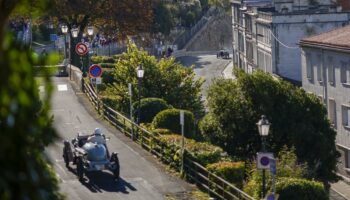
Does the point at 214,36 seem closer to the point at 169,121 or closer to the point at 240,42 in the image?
the point at 240,42

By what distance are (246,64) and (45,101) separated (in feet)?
260

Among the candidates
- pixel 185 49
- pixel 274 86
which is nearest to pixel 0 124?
pixel 274 86

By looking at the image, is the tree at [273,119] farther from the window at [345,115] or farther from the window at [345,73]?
the window at [345,73]

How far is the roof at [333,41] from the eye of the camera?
150 feet

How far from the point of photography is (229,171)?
23625mm

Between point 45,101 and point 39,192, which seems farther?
point 45,101

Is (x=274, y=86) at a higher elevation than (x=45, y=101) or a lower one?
lower

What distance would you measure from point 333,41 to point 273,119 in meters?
16.0

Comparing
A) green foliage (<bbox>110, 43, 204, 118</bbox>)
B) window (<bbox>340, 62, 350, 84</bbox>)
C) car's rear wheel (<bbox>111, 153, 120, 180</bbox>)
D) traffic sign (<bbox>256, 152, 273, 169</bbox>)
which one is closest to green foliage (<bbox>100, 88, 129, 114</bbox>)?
green foliage (<bbox>110, 43, 204, 118</bbox>)

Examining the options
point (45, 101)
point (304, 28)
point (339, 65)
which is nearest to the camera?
point (45, 101)

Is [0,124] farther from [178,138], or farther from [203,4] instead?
[203,4]

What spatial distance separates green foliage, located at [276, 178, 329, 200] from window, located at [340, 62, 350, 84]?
2314cm

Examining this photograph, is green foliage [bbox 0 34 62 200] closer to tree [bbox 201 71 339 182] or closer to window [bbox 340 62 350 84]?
tree [bbox 201 71 339 182]

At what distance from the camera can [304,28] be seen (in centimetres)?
6475
